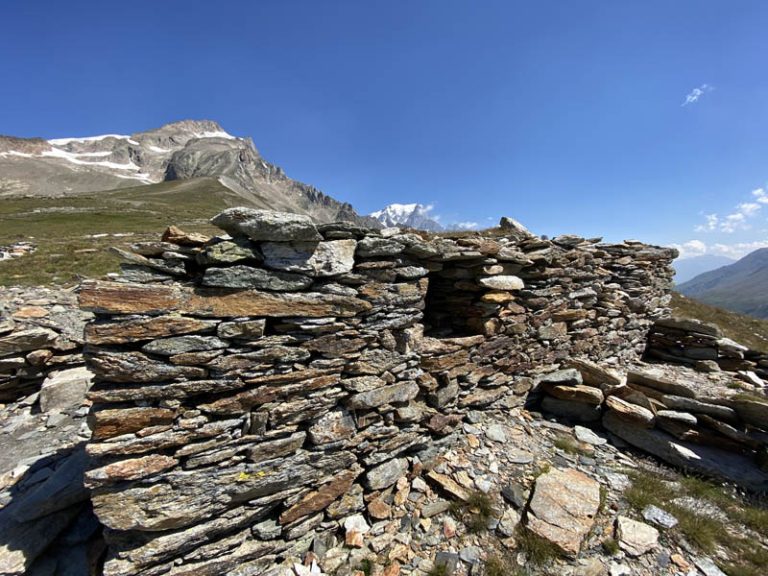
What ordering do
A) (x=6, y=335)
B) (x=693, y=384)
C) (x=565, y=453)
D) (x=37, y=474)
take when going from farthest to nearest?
1. (x=693, y=384)
2. (x=6, y=335)
3. (x=565, y=453)
4. (x=37, y=474)

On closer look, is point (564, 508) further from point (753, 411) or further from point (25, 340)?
point (25, 340)

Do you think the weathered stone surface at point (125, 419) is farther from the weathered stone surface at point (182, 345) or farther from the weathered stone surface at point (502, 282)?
the weathered stone surface at point (502, 282)

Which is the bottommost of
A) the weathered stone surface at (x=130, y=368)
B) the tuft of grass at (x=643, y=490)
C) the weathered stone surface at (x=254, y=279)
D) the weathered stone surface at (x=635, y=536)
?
the weathered stone surface at (x=635, y=536)

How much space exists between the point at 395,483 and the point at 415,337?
2741 millimetres

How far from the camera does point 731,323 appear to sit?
17891 millimetres

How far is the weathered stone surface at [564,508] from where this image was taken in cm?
482

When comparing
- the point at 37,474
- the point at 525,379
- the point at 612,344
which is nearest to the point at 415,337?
the point at 525,379

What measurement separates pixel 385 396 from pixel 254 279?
3062 millimetres

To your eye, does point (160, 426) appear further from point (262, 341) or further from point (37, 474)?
point (37, 474)

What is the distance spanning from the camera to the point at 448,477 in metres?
5.99

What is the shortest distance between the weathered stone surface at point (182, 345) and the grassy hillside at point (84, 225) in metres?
12.1

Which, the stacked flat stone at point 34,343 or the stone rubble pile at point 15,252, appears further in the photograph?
the stone rubble pile at point 15,252

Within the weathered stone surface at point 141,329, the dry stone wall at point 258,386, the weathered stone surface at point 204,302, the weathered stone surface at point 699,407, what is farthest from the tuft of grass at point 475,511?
the weathered stone surface at point 699,407

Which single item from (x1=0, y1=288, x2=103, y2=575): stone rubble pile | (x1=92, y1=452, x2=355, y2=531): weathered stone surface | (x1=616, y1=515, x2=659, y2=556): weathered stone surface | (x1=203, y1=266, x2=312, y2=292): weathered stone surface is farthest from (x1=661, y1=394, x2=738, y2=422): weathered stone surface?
(x1=0, y1=288, x2=103, y2=575): stone rubble pile
